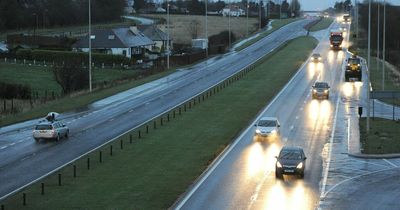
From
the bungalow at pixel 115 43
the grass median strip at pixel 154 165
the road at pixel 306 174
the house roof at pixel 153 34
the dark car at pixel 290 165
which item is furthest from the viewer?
the house roof at pixel 153 34

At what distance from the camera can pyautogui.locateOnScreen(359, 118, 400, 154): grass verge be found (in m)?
39.8

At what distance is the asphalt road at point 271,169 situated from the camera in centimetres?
Result: 2752

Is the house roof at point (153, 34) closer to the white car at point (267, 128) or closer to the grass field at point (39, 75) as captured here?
the grass field at point (39, 75)

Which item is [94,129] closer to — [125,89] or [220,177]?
[220,177]

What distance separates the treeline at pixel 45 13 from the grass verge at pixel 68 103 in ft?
281

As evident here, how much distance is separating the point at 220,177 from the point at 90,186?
6.23 meters

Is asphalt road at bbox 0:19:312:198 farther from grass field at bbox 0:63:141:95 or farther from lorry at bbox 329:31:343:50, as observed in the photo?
lorry at bbox 329:31:343:50

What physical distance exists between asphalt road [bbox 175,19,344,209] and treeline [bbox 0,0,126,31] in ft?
358

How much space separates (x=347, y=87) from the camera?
71.0 meters

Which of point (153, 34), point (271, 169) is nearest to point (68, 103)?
point (271, 169)

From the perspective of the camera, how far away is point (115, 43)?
11919 centimetres

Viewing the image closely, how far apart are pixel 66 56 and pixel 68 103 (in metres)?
49.1

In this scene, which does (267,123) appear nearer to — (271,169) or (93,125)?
(271,169)

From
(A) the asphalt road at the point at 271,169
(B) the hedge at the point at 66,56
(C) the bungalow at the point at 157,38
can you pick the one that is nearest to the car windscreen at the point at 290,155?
(A) the asphalt road at the point at 271,169
